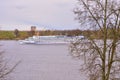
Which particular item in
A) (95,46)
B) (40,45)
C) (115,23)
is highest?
(115,23)

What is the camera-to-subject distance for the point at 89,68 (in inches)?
376

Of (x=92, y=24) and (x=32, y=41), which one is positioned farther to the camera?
(x=32, y=41)

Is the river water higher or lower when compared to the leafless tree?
lower

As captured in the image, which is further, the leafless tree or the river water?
the river water

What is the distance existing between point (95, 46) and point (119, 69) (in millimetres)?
834

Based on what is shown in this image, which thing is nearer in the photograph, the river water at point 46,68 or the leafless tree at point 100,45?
the leafless tree at point 100,45

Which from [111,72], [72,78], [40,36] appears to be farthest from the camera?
[40,36]

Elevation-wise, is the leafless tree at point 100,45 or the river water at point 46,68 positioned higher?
the leafless tree at point 100,45

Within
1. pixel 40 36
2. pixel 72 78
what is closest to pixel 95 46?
pixel 72 78

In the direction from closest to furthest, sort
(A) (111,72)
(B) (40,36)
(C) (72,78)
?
(A) (111,72), (C) (72,78), (B) (40,36)

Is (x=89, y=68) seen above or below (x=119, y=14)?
below

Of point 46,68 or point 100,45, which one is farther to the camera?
point 46,68

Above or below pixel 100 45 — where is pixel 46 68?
below

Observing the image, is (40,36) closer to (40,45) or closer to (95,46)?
(40,45)
